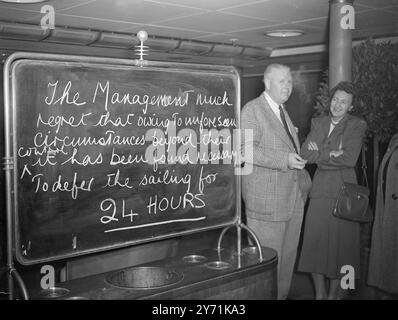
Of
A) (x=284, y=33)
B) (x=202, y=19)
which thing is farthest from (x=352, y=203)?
(x=284, y=33)

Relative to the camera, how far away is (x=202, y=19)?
209 inches

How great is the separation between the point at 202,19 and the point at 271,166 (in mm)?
2906

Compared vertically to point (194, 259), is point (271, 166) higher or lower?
higher

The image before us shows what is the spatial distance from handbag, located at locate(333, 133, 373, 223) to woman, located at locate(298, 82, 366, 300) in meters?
0.05

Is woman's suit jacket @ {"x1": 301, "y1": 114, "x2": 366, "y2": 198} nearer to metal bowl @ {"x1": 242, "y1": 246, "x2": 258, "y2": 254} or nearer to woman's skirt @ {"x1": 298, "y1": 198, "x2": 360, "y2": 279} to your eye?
woman's skirt @ {"x1": 298, "y1": 198, "x2": 360, "y2": 279}

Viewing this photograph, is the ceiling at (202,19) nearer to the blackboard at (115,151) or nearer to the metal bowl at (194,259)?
the blackboard at (115,151)

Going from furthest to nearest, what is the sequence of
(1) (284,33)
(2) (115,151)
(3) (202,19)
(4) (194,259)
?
(1) (284,33)
(3) (202,19)
(4) (194,259)
(2) (115,151)

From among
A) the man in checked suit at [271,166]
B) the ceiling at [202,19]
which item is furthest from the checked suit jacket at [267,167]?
the ceiling at [202,19]

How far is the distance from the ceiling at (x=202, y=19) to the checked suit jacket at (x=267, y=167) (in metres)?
1.89

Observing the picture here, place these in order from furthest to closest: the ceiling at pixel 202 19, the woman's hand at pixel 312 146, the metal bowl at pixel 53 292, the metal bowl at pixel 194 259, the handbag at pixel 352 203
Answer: the ceiling at pixel 202 19
the woman's hand at pixel 312 146
the handbag at pixel 352 203
the metal bowl at pixel 194 259
the metal bowl at pixel 53 292

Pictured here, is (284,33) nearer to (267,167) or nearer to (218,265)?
(267,167)

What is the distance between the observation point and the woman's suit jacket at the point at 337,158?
3041mm
